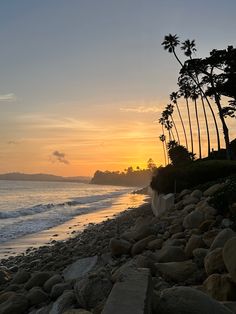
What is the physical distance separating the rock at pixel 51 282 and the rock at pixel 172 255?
7.43 ft

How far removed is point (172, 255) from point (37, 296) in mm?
2811

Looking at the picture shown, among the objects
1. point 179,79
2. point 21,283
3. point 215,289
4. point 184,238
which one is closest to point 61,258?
point 21,283

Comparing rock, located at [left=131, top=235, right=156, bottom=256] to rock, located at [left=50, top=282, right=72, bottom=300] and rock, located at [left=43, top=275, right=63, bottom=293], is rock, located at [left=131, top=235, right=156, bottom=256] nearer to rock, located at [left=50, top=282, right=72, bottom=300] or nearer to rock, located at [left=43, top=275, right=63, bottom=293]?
rock, located at [left=43, top=275, right=63, bottom=293]

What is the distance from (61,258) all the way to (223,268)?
7.41m

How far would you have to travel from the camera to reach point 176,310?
208 inches

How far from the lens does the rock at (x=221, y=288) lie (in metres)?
6.34

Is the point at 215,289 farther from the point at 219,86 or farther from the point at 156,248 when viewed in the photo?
the point at 219,86

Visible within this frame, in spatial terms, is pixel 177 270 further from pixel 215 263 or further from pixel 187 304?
pixel 187 304

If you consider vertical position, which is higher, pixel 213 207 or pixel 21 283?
pixel 213 207

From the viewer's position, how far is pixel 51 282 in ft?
31.5

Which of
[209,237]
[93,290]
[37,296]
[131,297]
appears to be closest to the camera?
[131,297]

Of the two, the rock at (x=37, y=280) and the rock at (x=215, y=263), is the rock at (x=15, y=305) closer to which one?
the rock at (x=37, y=280)

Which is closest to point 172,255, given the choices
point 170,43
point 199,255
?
point 199,255

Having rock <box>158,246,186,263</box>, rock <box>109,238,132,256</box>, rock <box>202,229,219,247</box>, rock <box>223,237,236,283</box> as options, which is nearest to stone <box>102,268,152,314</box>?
rock <box>223,237,236,283</box>
